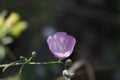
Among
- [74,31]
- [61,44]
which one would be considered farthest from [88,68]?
[61,44]

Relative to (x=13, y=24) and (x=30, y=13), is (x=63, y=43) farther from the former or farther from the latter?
(x=30, y=13)

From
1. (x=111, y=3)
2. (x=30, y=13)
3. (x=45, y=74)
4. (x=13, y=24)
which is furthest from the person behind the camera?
(x=111, y=3)

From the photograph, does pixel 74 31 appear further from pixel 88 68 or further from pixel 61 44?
pixel 61 44

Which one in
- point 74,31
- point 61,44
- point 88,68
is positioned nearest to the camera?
point 61,44

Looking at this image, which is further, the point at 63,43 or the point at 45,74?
the point at 45,74

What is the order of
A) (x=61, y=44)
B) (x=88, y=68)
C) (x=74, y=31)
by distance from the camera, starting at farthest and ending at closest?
(x=74, y=31)
(x=88, y=68)
(x=61, y=44)

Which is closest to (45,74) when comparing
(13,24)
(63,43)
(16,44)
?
(16,44)

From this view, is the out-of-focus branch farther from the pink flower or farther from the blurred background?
the pink flower
